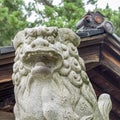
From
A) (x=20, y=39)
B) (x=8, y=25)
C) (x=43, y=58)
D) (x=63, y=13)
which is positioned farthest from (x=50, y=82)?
(x=63, y=13)

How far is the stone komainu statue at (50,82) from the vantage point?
387cm

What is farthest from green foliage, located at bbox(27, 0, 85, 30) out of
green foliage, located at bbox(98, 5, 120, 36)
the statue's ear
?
the statue's ear

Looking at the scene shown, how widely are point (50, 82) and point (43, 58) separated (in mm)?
195

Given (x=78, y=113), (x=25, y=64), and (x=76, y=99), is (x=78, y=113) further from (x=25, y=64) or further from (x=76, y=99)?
(x=25, y=64)

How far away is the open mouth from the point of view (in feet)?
12.9

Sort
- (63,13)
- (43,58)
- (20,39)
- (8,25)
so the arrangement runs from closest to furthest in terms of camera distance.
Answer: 1. (43,58)
2. (20,39)
3. (8,25)
4. (63,13)

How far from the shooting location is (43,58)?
3.97 metres

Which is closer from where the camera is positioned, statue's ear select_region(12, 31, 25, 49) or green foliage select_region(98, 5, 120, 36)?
statue's ear select_region(12, 31, 25, 49)

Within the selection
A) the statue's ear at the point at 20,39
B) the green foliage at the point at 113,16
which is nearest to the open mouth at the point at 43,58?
the statue's ear at the point at 20,39

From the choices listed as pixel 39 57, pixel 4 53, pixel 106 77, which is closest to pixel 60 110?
pixel 39 57

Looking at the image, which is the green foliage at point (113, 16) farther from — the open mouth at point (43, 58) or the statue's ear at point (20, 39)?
the open mouth at point (43, 58)

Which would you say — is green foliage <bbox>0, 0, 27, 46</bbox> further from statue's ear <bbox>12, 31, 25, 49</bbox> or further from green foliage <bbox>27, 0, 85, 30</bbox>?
statue's ear <bbox>12, 31, 25, 49</bbox>

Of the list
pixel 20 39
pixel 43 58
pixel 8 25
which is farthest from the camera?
pixel 8 25

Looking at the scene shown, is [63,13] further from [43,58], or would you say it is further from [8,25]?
[43,58]
